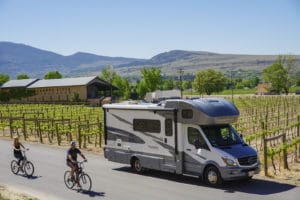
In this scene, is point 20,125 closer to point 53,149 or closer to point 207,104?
point 53,149

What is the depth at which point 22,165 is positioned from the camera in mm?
19266

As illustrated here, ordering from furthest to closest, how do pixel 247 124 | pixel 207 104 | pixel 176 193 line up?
1. pixel 247 124
2. pixel 207 104
3. pixel 176 193

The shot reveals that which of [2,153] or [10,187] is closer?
[10,187]

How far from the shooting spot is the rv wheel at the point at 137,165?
61.2 feet

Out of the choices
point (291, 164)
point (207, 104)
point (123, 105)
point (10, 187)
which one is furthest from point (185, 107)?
point (10, 187)

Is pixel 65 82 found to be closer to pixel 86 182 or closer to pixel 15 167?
pixel 15 167

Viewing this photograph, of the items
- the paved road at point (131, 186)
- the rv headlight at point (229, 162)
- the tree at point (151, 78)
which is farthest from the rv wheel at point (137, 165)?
the tree at point (151, 78)

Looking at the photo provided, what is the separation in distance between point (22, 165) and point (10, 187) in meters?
2.30

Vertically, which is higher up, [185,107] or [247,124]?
[185,107]

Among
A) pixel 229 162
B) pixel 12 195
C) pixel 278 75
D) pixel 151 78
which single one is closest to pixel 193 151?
pixel 229 162

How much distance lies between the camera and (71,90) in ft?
311

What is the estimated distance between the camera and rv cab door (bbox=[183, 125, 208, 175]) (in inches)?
626

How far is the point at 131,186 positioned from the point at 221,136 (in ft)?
12.8

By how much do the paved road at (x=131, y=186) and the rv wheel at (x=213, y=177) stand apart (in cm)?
29
